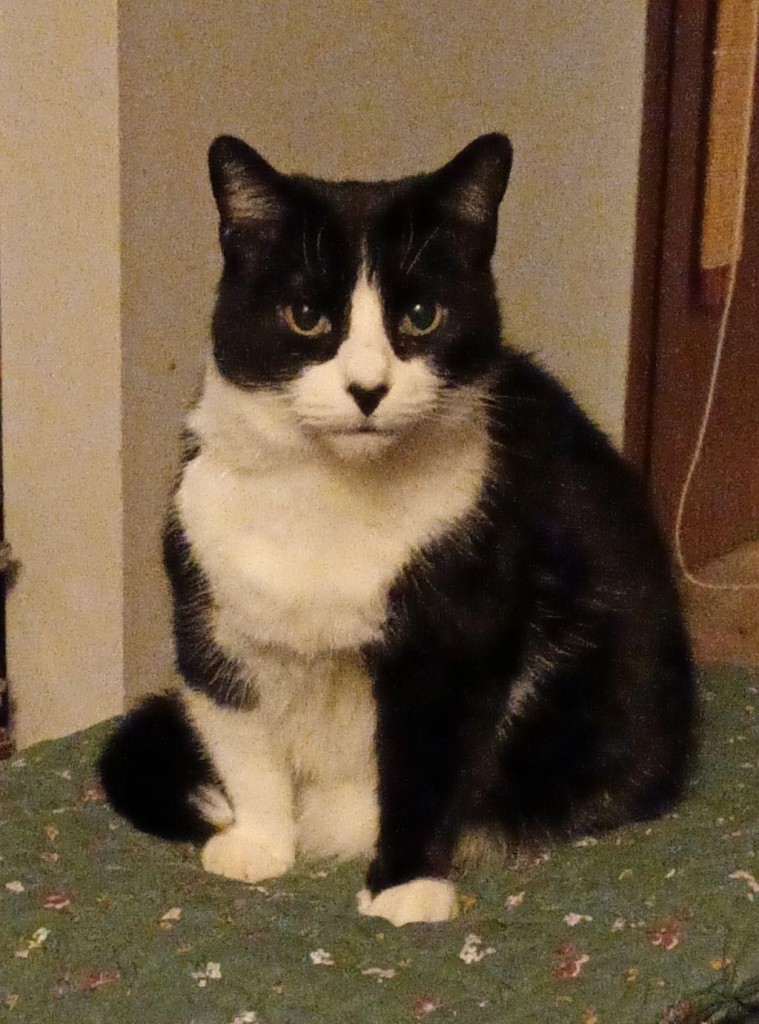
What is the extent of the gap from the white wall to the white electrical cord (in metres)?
0.36

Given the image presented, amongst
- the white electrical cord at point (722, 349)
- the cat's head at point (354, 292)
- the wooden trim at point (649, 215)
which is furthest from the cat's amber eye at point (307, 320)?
the white electrical cord at point (722, 349)

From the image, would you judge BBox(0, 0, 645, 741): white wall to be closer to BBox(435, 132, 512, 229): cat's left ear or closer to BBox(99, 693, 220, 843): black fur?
BBox(99, 693, 220, 843): black fur

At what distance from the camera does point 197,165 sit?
134cm

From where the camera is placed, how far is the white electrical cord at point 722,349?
6.76 ft

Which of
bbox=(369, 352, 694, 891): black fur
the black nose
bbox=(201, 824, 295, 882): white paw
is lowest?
bbox=(201, 824, 295, 882): white paw

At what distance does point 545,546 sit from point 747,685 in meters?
0.53

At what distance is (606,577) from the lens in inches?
44.4

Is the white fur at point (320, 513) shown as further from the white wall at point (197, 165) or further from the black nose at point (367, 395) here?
the white wall at point (197, 165)

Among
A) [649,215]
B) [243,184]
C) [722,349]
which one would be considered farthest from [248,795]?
[722,349]

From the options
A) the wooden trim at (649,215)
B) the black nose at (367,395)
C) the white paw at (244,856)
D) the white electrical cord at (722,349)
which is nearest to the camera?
the black nose at (367,395)

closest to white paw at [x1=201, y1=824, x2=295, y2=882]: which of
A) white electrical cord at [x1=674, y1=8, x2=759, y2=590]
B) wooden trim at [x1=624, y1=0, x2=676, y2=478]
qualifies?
wooden trim at [x1=624, y1=0, x2=676, y2=478]

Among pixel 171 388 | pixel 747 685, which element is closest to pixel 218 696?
pixel 171 388

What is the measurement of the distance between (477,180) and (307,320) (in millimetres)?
175

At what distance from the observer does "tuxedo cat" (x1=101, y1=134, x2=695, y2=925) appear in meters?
0.93
